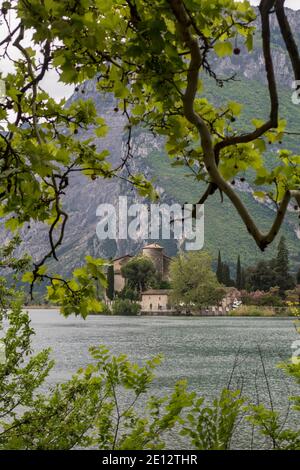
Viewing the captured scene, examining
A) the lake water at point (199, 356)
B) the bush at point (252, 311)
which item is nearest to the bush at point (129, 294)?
the bush at point (252, 311)

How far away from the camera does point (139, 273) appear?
104 meters

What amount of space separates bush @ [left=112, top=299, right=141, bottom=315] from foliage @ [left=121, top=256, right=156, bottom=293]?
4.84 m

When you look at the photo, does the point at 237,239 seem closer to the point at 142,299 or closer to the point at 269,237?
the point at 142,299

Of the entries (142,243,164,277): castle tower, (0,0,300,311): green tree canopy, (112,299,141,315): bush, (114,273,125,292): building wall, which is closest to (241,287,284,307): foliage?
(112,299,141,315): bush

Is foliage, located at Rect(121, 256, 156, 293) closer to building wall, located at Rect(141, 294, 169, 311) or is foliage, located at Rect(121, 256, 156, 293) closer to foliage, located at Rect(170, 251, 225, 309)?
building wall, located at Rect(141, 294, 169, 311)

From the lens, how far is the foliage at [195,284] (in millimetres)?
95250

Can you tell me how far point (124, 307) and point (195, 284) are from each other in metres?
12.4

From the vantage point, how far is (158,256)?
126938 mm

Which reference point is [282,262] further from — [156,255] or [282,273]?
[156,255]

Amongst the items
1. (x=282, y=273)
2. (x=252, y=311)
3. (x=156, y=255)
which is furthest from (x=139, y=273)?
(x=282, y=273)

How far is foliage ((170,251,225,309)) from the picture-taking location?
95250 mm

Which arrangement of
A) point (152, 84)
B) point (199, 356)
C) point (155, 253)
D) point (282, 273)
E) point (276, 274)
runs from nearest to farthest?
point (152, 84) < point (199, 356) < point (276, 274) < point (282, 273) < point (155, 253)

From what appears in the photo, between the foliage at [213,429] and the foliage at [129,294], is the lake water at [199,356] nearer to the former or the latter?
the foliage at [213,429]

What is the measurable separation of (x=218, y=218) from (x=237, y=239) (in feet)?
32.4
